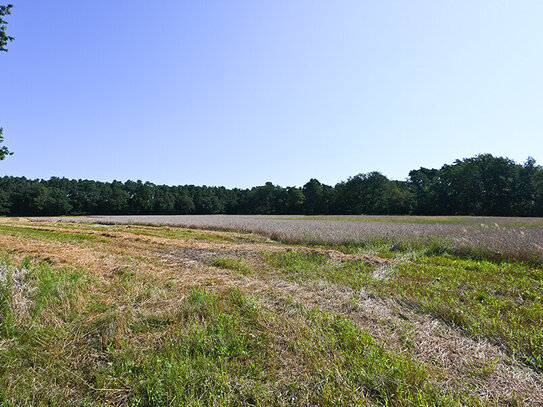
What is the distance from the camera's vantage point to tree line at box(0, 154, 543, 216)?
188ft

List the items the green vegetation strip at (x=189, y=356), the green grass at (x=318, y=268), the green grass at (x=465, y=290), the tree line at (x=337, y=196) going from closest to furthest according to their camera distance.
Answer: the green vegetation strip at (x=189, y=356) → the green grass at (x=465, y=290) → the green grass at (x=318, y=268) → the tree line at (x=337, y=196)

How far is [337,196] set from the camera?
8538 centimetres

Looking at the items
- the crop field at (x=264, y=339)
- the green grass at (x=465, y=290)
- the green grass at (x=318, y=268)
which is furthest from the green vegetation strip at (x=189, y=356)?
the green grass at (x=318, y=268)

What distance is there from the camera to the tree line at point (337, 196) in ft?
188

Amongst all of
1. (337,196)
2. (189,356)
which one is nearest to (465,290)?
(189,356)

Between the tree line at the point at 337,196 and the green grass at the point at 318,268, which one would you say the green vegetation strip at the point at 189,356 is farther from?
the tree line at the point at 337,196

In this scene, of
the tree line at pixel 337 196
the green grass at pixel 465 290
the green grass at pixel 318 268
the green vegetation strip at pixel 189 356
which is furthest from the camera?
the tree line at pixel 337 196

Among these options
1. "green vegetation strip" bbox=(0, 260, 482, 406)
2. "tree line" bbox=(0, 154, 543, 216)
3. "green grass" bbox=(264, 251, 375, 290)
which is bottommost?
"green grass" bbox=(264, 251, 375, 290)

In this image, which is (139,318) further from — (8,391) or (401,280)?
(401,280)

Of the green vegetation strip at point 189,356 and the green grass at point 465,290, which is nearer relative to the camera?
the green vegetation strip at point 189,356

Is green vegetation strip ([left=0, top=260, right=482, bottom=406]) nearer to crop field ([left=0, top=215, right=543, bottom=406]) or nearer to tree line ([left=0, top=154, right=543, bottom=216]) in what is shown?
crop field ([left=0, top=215, right=543, bottom=406])

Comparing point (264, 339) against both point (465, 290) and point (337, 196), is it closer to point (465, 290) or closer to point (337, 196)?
point (465, 290)

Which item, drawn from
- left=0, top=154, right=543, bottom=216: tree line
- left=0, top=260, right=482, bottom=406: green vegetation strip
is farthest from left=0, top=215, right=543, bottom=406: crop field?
left=0, top=154, right=543, bottom=216: tree line

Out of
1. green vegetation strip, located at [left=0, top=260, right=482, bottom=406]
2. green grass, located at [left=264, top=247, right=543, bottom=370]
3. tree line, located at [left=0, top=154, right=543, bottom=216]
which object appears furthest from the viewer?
tree line, located at [left=0, top=154, right=543, bottom=216]
